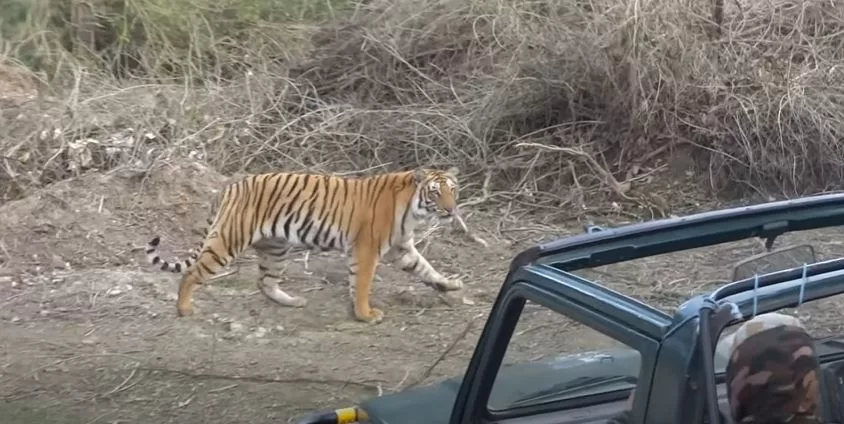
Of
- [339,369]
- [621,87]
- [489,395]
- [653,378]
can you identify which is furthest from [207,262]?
[653,378]

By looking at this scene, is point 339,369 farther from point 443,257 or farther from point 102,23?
point 102,23

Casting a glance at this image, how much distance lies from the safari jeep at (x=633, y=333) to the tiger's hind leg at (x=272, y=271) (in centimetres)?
401

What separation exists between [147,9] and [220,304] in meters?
4.84

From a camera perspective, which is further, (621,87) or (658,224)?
(621,87)

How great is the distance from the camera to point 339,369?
6.05 meters

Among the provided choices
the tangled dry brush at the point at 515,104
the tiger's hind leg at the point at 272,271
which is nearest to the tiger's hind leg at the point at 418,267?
the tiger's hind leg at the point at 272,271

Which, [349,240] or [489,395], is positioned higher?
[489,395]

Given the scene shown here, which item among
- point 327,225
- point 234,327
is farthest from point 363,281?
point 234,327

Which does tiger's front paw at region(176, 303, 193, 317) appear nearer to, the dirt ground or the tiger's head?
the dirt ground

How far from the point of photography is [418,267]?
7160 mm

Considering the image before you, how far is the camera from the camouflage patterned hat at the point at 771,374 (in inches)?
82.4

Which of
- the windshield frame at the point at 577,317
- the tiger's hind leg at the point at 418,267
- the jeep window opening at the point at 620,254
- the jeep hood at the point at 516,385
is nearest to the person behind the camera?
the windshield frame at the point at 577,317

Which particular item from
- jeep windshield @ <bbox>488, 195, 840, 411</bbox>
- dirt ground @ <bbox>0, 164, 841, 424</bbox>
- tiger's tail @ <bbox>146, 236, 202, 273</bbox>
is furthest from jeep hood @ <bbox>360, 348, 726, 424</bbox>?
tiger's tail @ <bbox>146, 236, 202, 273</bbox>

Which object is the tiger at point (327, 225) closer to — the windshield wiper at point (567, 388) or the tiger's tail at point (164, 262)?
the tiger's tail at point (164, 262)
